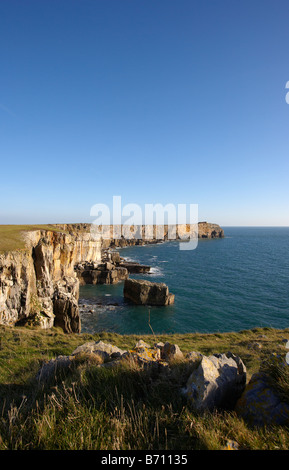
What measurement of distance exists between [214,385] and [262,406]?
84 centimetres

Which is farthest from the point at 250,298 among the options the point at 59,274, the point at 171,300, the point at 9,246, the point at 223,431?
the point at 223,431

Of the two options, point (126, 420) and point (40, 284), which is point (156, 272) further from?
point (126, 420)

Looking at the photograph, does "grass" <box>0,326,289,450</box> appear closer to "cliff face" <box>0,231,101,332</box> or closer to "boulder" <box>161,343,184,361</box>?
"boulder" <box>161,343,184,361</box>

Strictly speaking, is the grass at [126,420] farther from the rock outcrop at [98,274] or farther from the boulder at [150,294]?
the rock outcrop at [98,274]

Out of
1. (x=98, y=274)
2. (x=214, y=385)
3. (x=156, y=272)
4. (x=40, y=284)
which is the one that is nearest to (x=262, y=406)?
(x=214, y=385)

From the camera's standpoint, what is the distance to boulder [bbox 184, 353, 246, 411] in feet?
13.9

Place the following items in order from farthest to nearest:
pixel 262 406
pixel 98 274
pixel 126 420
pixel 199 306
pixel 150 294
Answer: pixel 98 274, pixel 150 294, pixel 199 306, pixel 262 406, pixel 126 420

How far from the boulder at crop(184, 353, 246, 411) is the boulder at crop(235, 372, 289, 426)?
357 mm

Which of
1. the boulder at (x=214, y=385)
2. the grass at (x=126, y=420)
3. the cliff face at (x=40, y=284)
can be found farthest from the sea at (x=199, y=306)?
the boulder at (x=214, y=385)

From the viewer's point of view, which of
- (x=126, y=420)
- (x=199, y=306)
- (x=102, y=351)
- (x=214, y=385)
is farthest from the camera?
(x=199, y=306)

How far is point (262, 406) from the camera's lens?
3.97 meters

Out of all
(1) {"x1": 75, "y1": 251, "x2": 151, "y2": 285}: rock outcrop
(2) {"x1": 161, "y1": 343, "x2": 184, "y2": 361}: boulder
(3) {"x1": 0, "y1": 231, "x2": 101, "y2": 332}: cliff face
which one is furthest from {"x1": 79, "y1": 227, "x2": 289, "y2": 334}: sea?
(2) {"x1": 161, "y1": 343, "x2": 184, "y2": 361}: boulder
